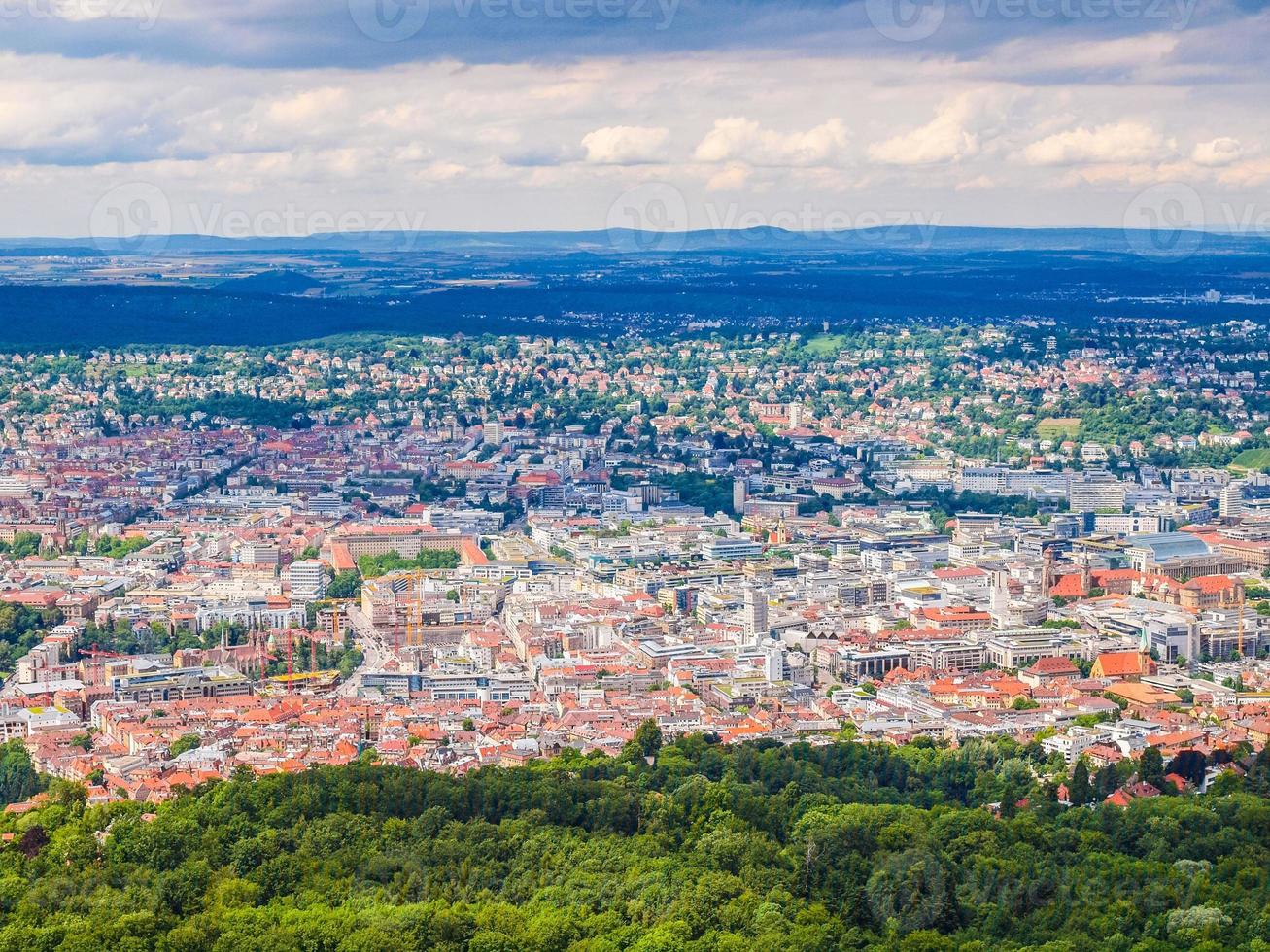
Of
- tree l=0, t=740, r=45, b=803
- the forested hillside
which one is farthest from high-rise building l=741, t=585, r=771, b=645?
tree l=0, t=740, r=45, b=803

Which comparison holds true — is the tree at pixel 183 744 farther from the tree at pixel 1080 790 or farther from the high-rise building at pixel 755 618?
the tree at pixel 1080 790

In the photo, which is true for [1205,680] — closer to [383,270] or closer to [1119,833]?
[1119,833]

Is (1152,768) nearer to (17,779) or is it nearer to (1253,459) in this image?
(17,779)

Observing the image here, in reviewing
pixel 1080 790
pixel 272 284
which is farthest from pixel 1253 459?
pixel 272 284

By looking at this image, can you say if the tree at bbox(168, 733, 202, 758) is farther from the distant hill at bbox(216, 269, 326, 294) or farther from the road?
the distant hill at bbox(216, 269, 326, 294)

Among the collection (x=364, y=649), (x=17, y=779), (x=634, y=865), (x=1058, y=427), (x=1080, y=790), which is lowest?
(x=364, y=649)

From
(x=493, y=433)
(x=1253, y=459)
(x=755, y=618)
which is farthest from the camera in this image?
(x=493, y=433)

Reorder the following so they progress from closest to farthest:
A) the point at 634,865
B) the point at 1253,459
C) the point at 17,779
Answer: the point at 634,865 < the point at 17,779 < the point at 1253,459

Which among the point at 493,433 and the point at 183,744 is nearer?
the point at 183,744

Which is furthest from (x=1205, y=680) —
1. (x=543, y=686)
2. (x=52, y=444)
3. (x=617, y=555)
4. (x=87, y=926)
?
(x=52, y=444)
